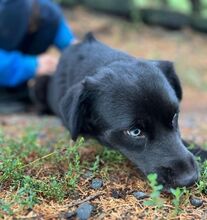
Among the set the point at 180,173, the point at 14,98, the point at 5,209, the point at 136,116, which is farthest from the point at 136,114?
the point at 14,98

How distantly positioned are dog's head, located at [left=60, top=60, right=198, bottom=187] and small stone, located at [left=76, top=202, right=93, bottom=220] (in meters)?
0.50

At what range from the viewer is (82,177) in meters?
3.46

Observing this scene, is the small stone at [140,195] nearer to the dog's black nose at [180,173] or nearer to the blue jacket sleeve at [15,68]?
the dog's black nose at [180,173]

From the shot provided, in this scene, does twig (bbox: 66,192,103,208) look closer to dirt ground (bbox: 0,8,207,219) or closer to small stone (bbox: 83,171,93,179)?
dirt ground (bbox: 0,8,207,219)

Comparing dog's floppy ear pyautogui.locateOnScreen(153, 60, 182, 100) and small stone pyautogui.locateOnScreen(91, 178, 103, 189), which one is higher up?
dog's floppy ear pyautogui.locateOnScreen(153, 60, 182, 100)

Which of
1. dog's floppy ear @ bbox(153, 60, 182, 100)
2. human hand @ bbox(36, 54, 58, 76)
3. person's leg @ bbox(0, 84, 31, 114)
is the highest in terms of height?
dog's floppy ear @ bbox(153, 60, 182, 100)

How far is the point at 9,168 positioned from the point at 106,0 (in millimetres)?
7916

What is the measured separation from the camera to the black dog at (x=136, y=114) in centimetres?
327

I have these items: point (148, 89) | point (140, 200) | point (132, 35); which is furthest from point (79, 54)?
point (132, 35)

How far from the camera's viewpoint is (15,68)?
6.30 meters

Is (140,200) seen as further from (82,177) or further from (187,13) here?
(187,13)

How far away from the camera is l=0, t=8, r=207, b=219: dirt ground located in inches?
121

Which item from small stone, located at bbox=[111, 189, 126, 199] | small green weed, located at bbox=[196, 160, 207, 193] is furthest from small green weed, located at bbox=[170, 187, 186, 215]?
small stone, located at bbox=[111, 189, 126, 199]

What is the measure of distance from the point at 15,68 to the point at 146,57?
10.3ft
